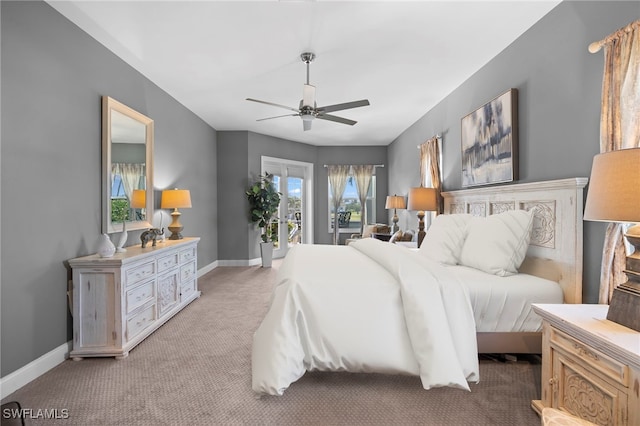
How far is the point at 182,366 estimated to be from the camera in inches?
92.4

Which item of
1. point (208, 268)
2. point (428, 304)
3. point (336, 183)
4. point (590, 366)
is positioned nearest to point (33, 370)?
point (428, 304)

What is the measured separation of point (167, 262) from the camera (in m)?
3.31

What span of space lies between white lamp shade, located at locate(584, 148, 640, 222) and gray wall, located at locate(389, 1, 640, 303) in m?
0.86

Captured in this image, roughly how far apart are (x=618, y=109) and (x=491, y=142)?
1.32 m

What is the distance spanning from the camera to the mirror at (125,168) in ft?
9.68

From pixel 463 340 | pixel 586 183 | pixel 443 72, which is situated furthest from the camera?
pixel 443 72

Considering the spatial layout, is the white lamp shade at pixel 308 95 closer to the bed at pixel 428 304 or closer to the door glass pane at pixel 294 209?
the bed at pixel 428 304

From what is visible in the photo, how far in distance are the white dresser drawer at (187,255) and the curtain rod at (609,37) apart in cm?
406

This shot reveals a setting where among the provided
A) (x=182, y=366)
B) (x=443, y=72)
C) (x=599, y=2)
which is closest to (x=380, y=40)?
(x=443, y=72)

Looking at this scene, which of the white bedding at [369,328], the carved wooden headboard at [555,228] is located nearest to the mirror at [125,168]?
the white bedding at [369,328]

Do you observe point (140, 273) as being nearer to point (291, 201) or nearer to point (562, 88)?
point (562, 88)

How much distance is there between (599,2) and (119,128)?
409cm

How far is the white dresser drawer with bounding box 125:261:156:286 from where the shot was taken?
2.61 meters

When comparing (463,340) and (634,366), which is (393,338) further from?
(634,366)
